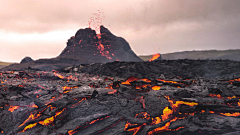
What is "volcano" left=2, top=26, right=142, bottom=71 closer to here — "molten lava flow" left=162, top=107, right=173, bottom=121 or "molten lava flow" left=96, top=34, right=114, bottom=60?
"molten lava flow" left=96, top=34, right=114, bottom=60

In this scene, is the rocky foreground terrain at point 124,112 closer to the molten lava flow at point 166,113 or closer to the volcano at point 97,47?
the molten lava flow at point 166,113

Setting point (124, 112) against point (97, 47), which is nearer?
point (124, 112)

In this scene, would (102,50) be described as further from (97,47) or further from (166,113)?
(166,113)

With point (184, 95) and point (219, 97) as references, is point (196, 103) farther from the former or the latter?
point (219, 97)

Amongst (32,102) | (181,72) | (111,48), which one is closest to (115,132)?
(32,102)

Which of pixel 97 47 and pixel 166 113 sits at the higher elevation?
pixel 97 47

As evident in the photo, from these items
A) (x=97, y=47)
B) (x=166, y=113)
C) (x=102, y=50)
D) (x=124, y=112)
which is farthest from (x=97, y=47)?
(x=166, y=113)

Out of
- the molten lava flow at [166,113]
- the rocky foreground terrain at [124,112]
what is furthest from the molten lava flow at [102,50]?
the molten lava flow at [166,113]

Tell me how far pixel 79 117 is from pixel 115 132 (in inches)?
75.7

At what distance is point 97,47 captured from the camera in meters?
80.4

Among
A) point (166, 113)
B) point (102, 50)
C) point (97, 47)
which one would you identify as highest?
point (97, 47)

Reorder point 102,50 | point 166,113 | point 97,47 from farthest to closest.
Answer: point 97,47 < point 102,50 < point 166,113

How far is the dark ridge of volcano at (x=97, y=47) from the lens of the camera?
2886 inches

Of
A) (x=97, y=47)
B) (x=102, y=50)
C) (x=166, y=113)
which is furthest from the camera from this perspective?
(x=97, y=47)
